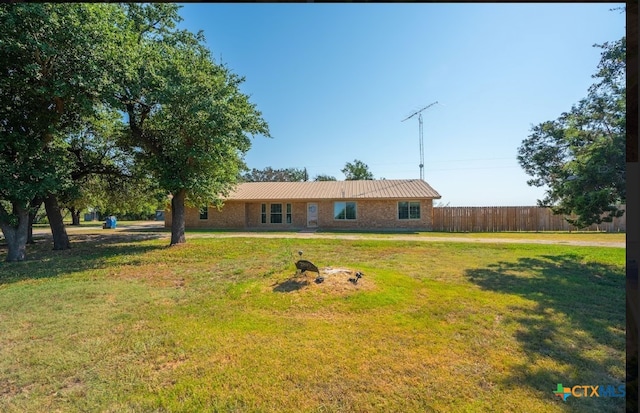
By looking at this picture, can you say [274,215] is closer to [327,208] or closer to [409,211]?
[327,208]

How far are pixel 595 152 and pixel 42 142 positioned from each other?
1619cm

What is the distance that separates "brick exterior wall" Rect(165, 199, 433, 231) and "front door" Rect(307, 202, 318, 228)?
24 cm

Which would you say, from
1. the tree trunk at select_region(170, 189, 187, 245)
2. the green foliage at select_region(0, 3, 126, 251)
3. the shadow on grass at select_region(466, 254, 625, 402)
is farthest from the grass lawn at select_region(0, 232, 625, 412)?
the tree trunk at select_region(170, 189, 187, 245)

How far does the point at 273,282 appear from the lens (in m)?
6.28

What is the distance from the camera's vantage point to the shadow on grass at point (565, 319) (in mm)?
2953

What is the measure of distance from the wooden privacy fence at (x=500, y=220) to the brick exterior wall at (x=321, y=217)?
158cm

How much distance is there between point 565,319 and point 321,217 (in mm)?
17299

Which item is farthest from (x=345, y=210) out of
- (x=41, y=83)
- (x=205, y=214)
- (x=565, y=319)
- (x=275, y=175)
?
(x=275, y=175)

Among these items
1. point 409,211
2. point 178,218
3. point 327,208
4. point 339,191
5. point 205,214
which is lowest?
point 178,218

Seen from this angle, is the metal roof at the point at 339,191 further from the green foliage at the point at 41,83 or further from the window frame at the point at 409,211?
the green foliage at the point at 41,83

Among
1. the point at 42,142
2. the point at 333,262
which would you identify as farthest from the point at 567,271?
the point at 42,142

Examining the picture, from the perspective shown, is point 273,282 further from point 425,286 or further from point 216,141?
point 216,141

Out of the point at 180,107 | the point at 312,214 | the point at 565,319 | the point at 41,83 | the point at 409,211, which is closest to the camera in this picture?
the point at 565,319

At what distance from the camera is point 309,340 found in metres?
3.69
